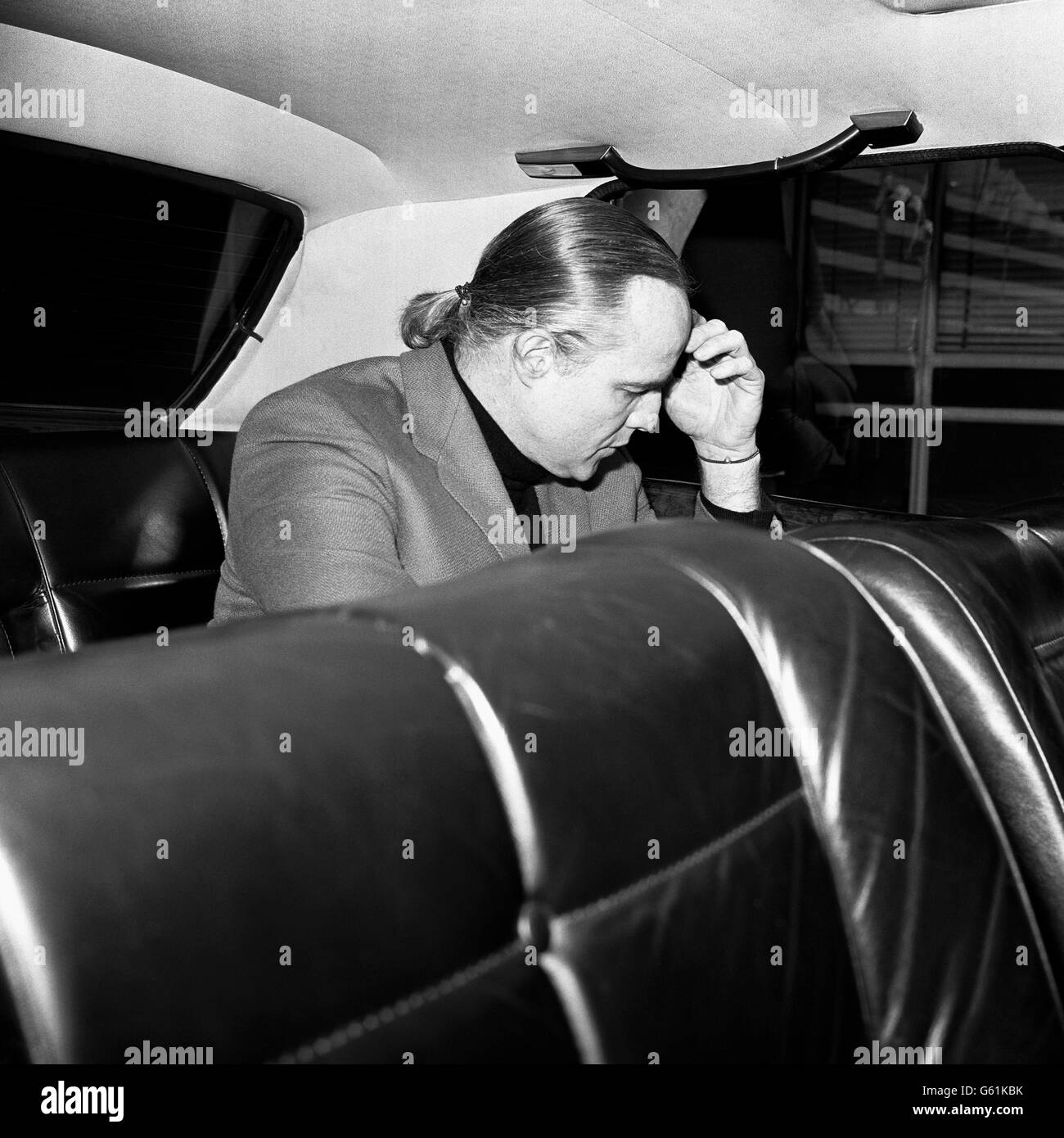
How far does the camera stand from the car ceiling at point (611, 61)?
1807 millimetres

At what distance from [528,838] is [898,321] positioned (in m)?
6.92

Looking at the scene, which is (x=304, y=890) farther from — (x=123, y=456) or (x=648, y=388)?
(x=123, y=456)

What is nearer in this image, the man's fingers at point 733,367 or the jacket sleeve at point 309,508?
the jacket sleeve at point 309,508

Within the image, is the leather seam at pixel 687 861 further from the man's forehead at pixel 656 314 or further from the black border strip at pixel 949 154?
the black border strip at pixel 949 154

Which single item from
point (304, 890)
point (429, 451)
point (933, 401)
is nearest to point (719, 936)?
point (304, 890)

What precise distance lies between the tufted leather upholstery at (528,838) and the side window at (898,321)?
5.30ft

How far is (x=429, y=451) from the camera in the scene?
5.16ft

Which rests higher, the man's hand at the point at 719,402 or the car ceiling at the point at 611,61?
the car ceiling at the point at 611,61

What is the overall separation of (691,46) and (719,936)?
1.65 metres

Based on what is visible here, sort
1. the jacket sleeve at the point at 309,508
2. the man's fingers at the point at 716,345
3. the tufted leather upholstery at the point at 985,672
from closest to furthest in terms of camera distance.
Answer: the tufted leather upholstery at the point at 985,672, the jacket sleeve at the point at 309,508, the man's fingers at the point at 716,345

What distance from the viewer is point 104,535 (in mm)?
2156
